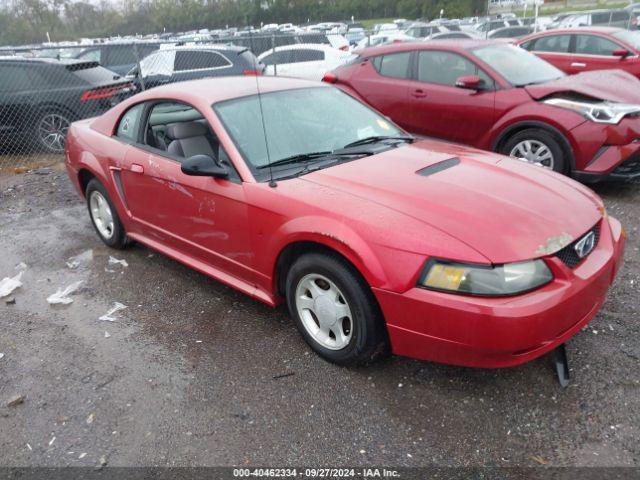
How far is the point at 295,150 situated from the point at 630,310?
2437mm

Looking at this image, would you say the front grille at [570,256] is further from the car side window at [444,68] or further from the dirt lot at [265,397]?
the car side window at [444,68]

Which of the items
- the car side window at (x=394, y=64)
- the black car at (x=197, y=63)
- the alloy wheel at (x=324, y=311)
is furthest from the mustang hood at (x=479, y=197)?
the black car at (x=197, y=63)

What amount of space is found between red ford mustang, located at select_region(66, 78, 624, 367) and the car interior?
1 centimetres

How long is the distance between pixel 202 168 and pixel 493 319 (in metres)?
1.88

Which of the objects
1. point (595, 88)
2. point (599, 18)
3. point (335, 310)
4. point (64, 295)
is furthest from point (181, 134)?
point (599, 18)

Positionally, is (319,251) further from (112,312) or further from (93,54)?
(93,54)

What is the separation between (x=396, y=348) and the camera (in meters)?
2.64

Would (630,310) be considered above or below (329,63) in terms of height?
below

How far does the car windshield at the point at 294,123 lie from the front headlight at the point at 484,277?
4.42 feet

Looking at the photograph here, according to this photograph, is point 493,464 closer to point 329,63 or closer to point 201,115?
point 201,115

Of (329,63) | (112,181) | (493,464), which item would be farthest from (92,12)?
(493,464)

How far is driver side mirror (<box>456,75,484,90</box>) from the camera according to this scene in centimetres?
580

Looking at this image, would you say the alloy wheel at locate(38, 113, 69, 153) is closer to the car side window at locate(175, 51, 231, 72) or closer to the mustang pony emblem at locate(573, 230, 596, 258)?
the car side window at locate(175, 51, 231, 72)

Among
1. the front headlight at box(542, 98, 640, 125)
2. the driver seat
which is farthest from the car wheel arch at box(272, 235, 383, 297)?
the front headlight at box(542, 98, 640, 125)
